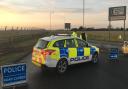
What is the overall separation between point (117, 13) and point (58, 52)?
4422cm

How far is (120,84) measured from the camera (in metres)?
10.6

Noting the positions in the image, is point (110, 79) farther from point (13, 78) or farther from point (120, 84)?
point (13, 78)

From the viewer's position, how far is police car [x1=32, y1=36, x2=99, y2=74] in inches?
496

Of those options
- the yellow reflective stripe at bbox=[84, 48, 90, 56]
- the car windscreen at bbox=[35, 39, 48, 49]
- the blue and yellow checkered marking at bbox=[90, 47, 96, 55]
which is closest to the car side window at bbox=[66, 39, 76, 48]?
the yellow reflective stripe at bbox=[84, 48, 90, 56]

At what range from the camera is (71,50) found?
13.7m

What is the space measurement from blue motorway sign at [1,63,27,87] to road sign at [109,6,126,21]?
1808 inches

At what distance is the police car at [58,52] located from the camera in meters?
12.6

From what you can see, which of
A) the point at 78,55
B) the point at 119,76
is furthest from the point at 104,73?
the point at 78,55

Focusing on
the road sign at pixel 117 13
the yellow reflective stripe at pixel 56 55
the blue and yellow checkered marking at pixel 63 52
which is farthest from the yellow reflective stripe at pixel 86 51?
the road sign at pixel 117 13

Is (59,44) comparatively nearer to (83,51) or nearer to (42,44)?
(42,44)

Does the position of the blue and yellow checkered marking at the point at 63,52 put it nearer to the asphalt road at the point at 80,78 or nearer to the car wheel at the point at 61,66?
the car wheel at the point at 61,66

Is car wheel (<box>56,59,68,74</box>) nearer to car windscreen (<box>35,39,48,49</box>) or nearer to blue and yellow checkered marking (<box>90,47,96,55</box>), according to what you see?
car windscreen (<box>35,39,48,49</box>)

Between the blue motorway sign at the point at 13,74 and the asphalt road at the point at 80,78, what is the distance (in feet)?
A: 1.32

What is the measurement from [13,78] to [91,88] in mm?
2614
